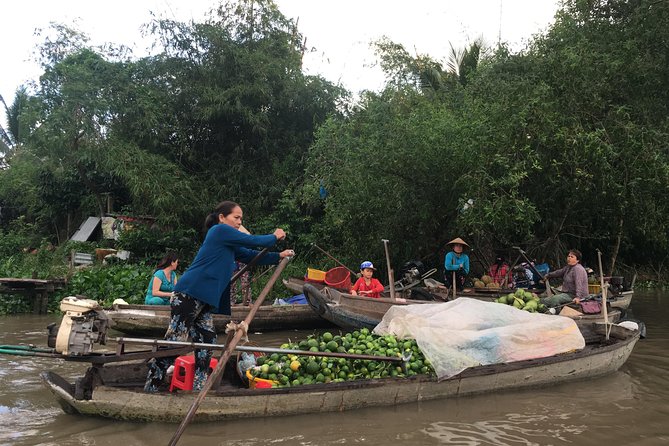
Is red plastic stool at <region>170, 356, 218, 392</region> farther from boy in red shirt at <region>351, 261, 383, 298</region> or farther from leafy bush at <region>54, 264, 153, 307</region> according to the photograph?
leafy bush at <region>54, 264, 153, 307</region>

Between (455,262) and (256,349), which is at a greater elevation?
(455,262)

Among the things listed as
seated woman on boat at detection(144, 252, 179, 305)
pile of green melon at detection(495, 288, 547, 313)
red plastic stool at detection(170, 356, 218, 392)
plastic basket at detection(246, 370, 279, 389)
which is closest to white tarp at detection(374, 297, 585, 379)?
pile of green melon at detection(495, 288, 547, 313)

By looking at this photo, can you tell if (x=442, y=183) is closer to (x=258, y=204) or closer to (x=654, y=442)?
(x=258, y=204)

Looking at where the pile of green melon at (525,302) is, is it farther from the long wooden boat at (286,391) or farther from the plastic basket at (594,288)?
the plastic basket at (594,288)

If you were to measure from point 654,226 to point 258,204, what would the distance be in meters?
8.60

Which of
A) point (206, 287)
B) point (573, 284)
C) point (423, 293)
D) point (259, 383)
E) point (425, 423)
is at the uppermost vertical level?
point (206, 287)

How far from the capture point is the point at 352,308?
7574mm

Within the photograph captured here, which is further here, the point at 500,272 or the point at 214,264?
the point at 500,272

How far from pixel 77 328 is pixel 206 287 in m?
0.90

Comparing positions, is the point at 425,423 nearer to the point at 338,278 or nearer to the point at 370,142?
the point at 338,278

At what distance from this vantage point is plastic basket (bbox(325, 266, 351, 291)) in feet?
30.5

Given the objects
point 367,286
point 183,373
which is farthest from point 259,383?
point 367,286

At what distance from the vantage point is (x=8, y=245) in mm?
14133

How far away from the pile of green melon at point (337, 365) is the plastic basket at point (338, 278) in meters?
4.17
